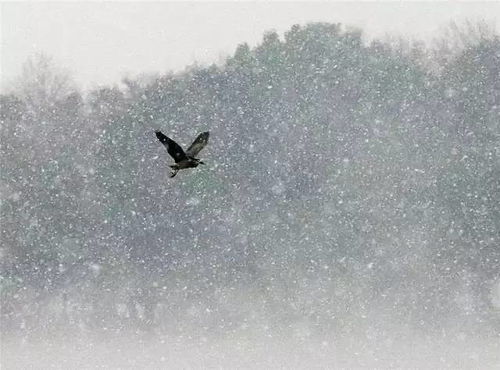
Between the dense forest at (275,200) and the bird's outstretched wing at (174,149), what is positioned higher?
the dense forest at (275,200)

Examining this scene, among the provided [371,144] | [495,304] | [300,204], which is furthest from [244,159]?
[495,304]

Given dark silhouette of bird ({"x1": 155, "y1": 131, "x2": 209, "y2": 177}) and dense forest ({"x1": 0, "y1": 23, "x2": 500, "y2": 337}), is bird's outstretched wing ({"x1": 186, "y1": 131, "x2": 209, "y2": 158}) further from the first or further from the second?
dense forest ({"x1": 0, "y1": 23, "x2": 500, "y2": 337})

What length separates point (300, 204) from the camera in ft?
97.9

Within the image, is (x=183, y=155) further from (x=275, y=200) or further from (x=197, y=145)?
(x=275, y=200)

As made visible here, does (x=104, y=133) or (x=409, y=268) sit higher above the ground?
(x=104, y=133)

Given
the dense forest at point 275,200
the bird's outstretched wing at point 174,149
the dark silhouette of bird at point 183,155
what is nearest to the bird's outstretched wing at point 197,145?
the dark silhouette of bird at point 183,155

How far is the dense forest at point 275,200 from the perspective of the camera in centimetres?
2870

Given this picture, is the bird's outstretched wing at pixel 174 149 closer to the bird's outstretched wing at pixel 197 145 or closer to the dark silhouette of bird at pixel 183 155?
the dark silhouette of bird at pixel 183 155

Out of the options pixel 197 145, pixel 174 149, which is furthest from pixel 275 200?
pixel 174 149

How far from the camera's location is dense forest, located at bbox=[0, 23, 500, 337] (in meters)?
28.7

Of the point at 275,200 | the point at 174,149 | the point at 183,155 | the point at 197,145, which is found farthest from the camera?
the point at 275,200

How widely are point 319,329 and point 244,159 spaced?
25.2ft

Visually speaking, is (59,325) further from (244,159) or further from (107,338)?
(244,159)

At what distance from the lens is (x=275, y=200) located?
97.8 ft
